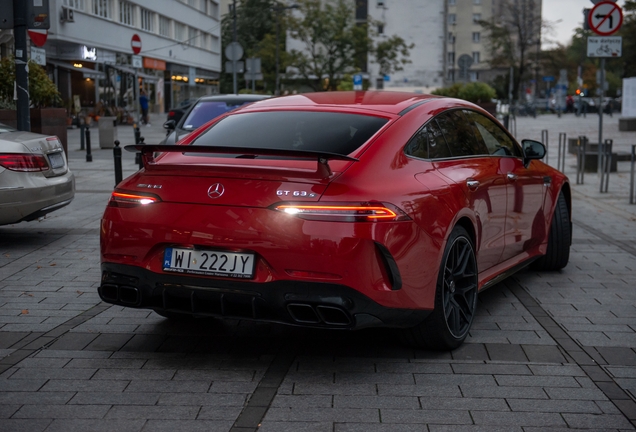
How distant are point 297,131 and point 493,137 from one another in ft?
6.13

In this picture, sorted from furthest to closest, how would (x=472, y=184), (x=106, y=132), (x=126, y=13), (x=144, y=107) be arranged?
(x=126, y=13) < (x=144, y=107) < (x=106, y=132) < (x=472, y=184)

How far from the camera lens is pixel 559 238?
7625mm

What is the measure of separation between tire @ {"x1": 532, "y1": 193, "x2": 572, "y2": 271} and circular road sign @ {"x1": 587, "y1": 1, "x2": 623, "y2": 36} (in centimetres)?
871

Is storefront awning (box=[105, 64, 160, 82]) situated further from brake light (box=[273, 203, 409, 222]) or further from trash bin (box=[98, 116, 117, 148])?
brake light (box=[273, 203, 409, 222])

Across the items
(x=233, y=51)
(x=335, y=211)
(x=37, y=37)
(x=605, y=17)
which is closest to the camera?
(x=335, y=211)

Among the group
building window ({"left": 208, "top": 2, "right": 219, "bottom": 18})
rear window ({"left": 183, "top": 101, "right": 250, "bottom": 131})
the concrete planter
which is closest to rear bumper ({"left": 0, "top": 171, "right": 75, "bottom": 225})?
rear window ({"left": 183, "top": 101, "right": 250, "bottom": 131})

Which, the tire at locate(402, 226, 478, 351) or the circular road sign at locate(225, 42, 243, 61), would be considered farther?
the circular road sign at locate(225, 42, 243, 61)

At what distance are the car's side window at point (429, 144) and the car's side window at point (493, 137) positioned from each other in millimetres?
745

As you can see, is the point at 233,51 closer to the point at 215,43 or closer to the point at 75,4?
the point at 75,4

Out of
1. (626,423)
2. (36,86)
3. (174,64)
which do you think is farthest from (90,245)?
(174,64)

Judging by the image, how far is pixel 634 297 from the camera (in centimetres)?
680

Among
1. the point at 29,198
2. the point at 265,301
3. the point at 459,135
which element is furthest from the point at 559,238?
the point at 29,198

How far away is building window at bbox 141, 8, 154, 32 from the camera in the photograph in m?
54.5

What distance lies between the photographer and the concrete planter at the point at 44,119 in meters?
16.3
